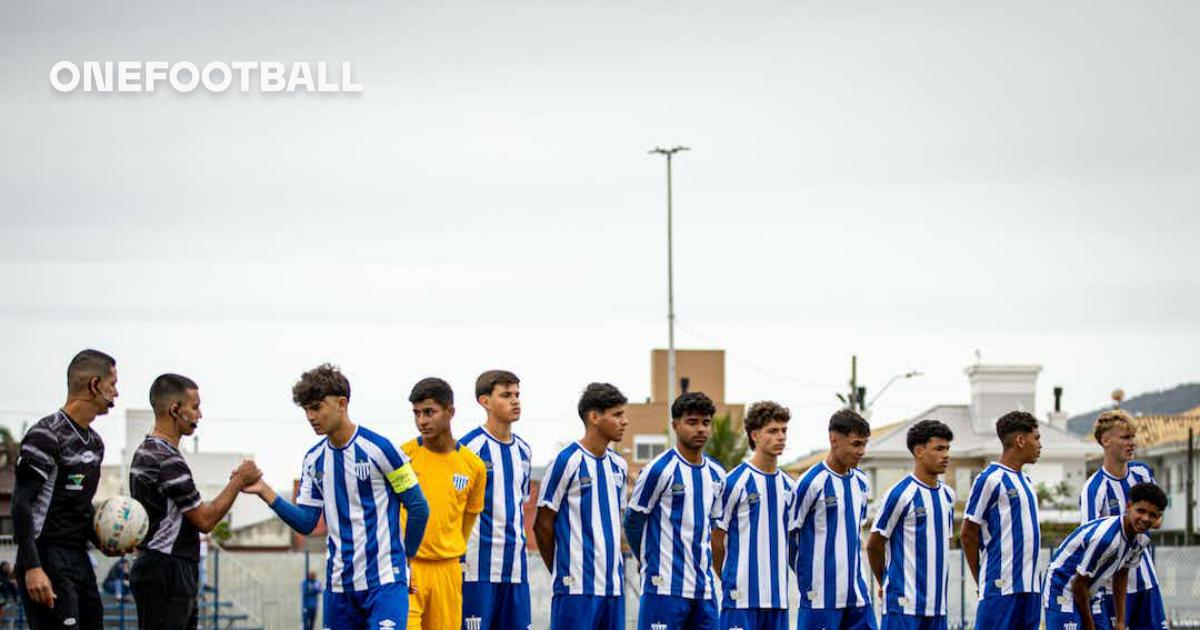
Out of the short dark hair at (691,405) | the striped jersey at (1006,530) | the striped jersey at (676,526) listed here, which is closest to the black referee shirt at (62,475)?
the striped jersey at (676,526)

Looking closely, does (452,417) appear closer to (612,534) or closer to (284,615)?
(612,534)

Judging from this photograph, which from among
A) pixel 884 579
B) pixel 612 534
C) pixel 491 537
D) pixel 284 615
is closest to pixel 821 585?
pixel 884 579

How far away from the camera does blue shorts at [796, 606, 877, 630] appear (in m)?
15.8

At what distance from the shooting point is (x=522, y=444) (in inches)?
589

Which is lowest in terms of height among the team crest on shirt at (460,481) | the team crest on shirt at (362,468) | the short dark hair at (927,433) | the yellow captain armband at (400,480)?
the team crest on shirt at (460,481)

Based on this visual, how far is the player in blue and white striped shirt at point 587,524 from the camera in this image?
14.7 metres

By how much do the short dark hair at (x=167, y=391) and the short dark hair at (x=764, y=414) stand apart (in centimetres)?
521

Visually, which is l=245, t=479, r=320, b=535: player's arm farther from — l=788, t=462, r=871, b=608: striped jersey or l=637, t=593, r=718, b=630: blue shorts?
l=788, t=462, r=871, b=608: striped jersey

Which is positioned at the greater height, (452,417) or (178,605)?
(452,417)

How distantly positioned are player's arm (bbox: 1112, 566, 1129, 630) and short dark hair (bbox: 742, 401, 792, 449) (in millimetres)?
3099

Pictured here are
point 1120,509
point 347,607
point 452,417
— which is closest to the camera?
point 347,607

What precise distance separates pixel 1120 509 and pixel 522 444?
614cm

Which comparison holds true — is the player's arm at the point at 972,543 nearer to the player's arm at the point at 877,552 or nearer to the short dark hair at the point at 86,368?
the player's arm at the point at 877,552

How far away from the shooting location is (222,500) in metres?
11.9
